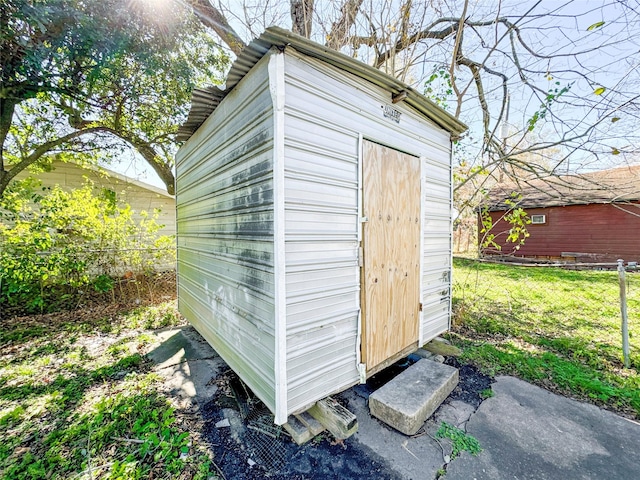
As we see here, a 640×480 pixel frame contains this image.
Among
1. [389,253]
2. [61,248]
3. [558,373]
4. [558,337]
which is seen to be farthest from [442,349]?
[61,248]

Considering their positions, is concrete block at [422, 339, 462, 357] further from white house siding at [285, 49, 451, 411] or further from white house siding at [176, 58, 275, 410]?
white house siding at [176, 58, 275, 410]

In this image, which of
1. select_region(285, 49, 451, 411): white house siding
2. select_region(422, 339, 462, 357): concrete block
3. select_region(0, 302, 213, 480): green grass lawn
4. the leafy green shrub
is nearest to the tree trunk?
the leafy green shrub

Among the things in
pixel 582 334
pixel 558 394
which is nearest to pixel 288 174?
pixel 558 394

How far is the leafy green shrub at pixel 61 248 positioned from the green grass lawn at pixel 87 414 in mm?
1268

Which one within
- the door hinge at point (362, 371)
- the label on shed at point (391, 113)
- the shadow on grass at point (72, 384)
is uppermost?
the label on shed at point (391, 113)

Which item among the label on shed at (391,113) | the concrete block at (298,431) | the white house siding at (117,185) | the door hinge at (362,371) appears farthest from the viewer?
the white house siding at (117,185)

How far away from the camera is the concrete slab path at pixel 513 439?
1.82 meters

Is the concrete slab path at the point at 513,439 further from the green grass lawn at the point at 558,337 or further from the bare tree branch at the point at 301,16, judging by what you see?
the bare tree branch at the point at 301,16

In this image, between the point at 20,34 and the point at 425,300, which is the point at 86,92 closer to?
the point at 20,34

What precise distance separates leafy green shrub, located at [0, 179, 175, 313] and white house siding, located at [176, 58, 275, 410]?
3560mm

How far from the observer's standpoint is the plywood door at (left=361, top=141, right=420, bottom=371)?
246cm

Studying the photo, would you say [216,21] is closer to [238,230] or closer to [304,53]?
[304,53]

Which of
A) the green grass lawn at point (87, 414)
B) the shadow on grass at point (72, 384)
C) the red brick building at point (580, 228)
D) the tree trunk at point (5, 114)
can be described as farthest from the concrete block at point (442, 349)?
the tree trunk at point (5, 114)

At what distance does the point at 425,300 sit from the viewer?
3.22 m
